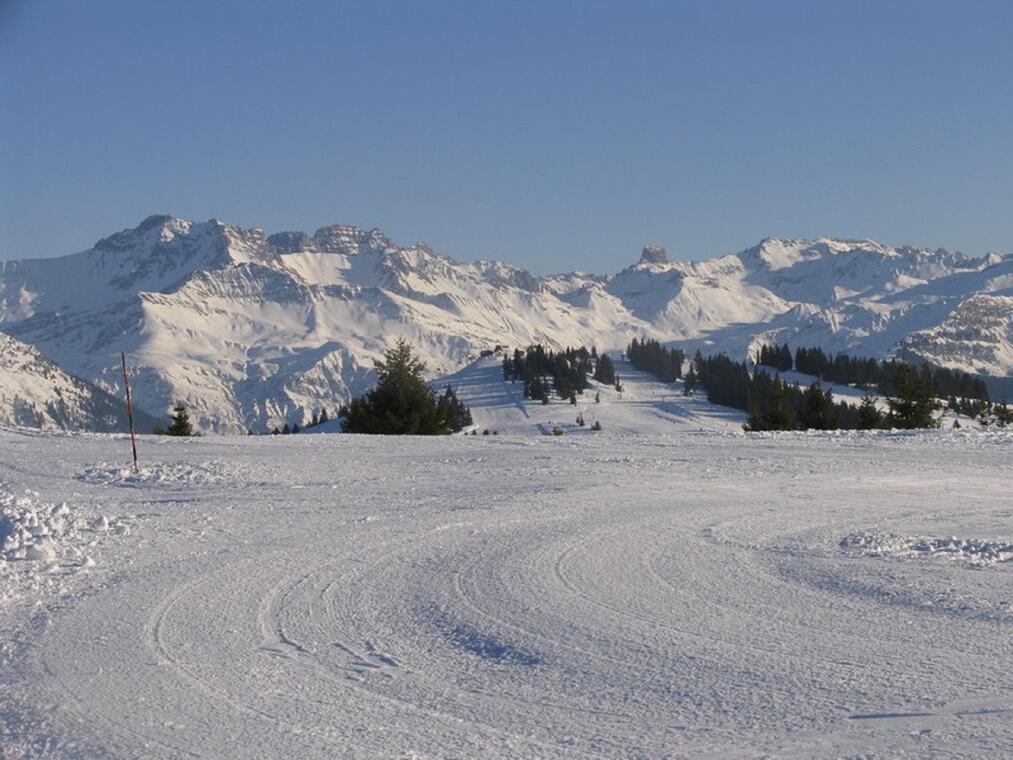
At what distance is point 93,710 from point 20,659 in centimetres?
177

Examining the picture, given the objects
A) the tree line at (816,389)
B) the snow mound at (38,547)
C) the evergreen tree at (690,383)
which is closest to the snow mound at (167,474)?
the snow mound at (38,547)

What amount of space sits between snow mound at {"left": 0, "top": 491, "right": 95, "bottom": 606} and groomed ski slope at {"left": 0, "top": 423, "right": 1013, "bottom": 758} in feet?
0.19

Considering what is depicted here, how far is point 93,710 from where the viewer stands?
24.7ft

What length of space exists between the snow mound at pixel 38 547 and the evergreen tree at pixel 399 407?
2621cm

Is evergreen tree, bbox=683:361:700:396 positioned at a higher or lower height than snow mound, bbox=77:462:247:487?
higher

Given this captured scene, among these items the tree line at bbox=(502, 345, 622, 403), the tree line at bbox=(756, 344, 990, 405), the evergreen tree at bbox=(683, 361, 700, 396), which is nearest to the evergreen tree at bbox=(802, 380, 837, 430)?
the tree line at bbox=(502, 345, 622, 403)

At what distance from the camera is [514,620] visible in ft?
31.2

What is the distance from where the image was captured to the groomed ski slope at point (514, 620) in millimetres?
6844

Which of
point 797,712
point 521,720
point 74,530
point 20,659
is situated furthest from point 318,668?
point 74,530

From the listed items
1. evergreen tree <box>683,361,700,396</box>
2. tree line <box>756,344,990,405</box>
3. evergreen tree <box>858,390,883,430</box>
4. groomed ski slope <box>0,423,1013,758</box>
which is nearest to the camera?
groomed ski slope <box>0,423,1013,758</box>

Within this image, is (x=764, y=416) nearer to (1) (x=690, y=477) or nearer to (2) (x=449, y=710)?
(1) (x=690, y=477)

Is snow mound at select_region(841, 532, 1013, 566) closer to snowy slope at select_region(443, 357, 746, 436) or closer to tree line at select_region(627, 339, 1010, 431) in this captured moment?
tree line at select_region(627, 339, 1010, 431)

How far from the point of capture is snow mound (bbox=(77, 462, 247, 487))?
20.5 meters

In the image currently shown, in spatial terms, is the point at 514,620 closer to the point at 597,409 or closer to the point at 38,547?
the point at 38,547
